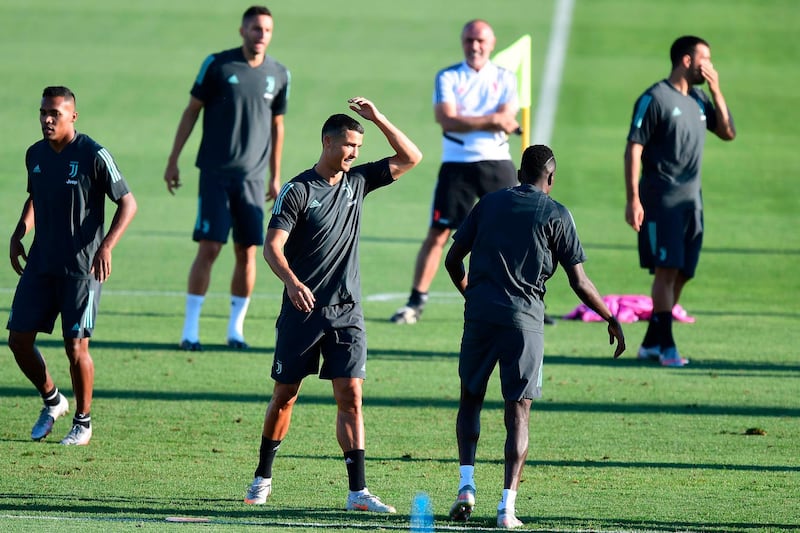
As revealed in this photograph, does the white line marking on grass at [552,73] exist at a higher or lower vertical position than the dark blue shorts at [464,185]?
higher

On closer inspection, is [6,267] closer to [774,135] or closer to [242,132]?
[242,132]

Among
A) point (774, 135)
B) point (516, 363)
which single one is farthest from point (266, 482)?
point (774, 135)

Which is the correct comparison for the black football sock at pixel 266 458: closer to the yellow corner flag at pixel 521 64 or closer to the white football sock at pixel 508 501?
the white football sock at pixel 508 501

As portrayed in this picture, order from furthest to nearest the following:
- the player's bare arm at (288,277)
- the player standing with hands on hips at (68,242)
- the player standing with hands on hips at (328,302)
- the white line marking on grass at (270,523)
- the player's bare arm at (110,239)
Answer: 1. the player standing with hands on hips at (68,242)
2. the player's bare arm at (110,239)
3. the player standing with hands on hips at (328,302)
4. the player's bare arm at (288,277)
5. the white line marking on grass at (270,523)

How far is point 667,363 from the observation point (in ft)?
38.8

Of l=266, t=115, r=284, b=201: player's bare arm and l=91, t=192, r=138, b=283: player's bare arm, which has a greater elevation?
l=266, t=115, r=284, b=201: player's bare arm

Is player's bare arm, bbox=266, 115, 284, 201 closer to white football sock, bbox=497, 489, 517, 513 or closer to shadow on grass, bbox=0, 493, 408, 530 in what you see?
shadow on grass, bbox=0, 493, 408, 530

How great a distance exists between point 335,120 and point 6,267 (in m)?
9.48

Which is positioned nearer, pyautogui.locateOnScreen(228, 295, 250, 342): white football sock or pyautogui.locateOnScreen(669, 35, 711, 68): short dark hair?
pyautogui.locateOnScreen(669, 35, 711, 68): short dark hair

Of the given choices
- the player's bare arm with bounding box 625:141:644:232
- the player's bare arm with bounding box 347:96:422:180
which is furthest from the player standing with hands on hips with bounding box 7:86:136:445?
the player's bare arm with bounding box 625:141:644:232

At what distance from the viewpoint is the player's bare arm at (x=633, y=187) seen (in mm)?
11617

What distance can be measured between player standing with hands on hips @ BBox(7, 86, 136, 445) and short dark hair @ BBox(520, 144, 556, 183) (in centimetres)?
273

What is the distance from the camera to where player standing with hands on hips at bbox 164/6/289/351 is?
12.2m

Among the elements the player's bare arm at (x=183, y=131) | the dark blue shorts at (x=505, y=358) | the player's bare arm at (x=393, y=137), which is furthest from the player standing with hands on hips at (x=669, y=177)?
the dark blue shorts at (x=505, y=358)
